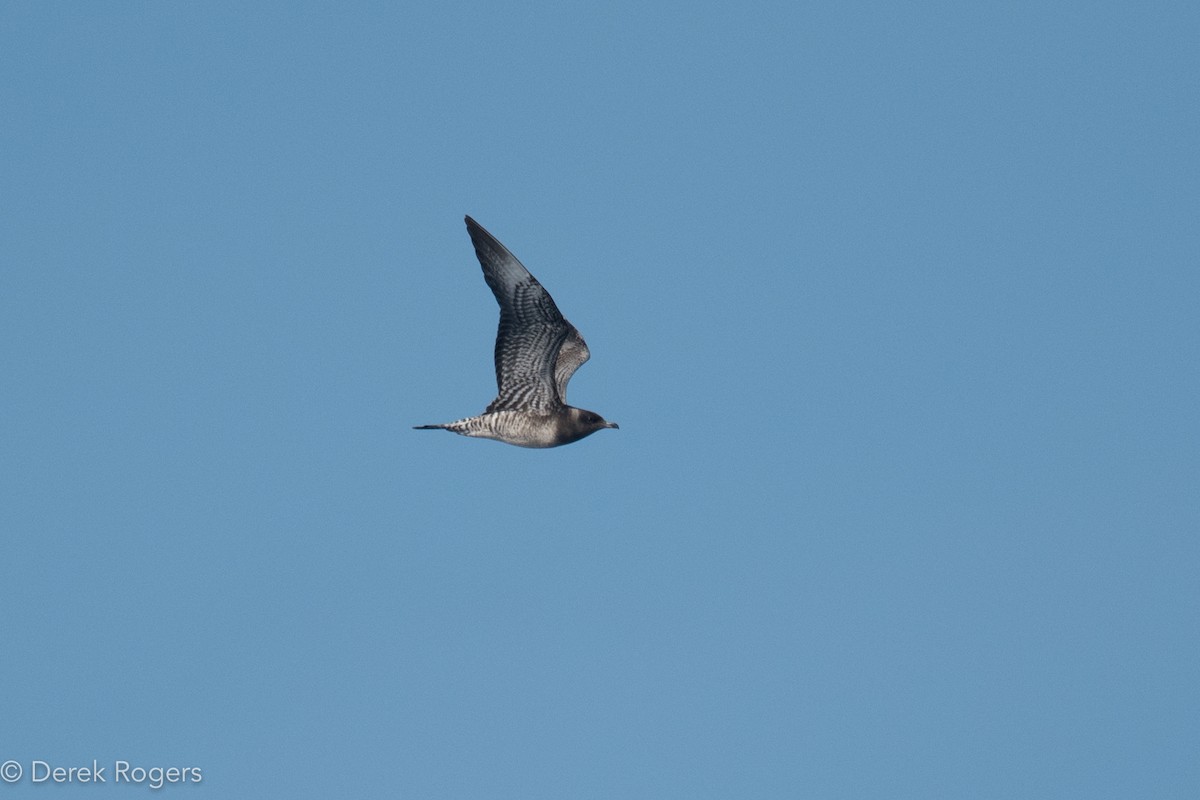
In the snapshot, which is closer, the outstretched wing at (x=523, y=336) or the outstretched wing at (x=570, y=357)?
the outstretched wing at (x=523, y=336)

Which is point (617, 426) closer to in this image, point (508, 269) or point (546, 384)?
point (546, 384)

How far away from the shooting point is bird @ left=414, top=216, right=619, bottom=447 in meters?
32.0

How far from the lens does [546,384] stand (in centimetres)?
3322

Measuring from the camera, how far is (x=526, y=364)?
33000mm

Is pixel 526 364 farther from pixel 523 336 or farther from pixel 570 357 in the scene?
pixel 570 357

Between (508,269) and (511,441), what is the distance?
329 centimetres

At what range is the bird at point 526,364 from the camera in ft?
105

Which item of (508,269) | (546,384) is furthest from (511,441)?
(508,269)

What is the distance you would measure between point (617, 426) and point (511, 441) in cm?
207

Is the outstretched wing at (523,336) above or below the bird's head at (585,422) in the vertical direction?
above

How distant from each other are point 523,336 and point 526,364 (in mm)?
574

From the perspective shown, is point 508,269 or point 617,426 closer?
point 508,269

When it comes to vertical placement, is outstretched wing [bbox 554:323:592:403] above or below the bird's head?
above

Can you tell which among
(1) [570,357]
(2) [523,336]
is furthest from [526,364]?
(1) [570,357]
